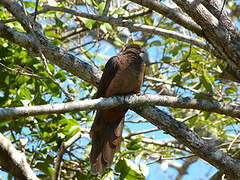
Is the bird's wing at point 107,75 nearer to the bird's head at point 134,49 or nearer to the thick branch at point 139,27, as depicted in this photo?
the bird's head at point 134,49

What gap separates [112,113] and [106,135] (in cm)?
25

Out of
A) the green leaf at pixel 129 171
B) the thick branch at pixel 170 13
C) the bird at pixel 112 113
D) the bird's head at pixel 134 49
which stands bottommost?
the green leaf at pixel 129 171

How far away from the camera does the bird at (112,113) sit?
15.2 feet

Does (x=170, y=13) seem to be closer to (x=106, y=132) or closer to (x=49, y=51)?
(x=49, y=51)

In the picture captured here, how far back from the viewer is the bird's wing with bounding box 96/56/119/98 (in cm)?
443

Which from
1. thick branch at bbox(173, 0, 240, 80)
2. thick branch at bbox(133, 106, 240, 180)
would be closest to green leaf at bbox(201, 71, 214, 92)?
thick branch at bbox(173, 0, 240, 80)

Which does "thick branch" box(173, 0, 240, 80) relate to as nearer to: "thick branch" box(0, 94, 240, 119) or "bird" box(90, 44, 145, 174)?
"thick branch" box(0, 94, 240, 119)

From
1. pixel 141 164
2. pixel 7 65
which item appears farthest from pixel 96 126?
pixel 7 65

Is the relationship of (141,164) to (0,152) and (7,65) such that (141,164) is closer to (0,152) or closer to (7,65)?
(0,152)

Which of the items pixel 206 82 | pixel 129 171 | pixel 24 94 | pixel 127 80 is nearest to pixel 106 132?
pixel 127 80

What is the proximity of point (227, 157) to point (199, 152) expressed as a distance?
9.7 inches

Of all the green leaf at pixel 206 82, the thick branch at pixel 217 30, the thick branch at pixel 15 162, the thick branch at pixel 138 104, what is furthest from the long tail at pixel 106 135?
the thick branch at pixel 217 30

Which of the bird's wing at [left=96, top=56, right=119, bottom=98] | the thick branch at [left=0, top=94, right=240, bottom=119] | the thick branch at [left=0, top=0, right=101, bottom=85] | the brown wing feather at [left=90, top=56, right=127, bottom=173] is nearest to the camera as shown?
the thick branch at [left=0, top=94, right=240, bottom=119]

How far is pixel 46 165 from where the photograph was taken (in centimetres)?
454
